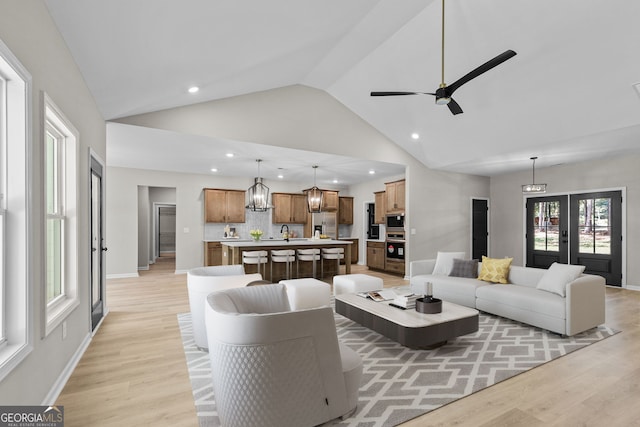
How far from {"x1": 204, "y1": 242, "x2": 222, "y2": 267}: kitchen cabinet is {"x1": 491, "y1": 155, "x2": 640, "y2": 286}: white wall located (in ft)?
24.1

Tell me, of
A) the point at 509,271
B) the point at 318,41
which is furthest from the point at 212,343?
the point at 509,271

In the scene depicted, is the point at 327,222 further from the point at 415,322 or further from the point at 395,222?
the point at 415,322

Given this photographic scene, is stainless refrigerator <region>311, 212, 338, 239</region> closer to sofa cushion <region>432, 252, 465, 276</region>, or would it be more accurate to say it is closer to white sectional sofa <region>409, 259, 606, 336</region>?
sofa cushion <region>432, 252, 465, 276</region>

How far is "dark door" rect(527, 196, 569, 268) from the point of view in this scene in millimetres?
7324

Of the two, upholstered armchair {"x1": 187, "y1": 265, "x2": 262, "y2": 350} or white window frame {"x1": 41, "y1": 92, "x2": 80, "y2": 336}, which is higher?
white window frame {"x1": 41, "y1": 92, "x2": 80, "y2": 336}

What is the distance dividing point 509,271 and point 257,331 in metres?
4.27

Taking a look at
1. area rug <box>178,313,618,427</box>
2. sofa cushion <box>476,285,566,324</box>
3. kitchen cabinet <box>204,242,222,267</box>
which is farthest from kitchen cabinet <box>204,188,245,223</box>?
sofa cushion <box>476,285,566,324</box>

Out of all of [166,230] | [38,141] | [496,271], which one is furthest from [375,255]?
[166,230]

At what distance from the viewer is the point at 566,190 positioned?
7.23 metres

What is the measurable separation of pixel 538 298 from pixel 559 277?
0.39 meters

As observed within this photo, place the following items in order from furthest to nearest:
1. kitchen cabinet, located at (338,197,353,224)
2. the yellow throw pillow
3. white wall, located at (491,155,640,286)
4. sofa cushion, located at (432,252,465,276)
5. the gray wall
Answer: kitchen cabinet, located at (338,197,353,224)
white wall, located at (491,155,640,286)
sofa cushion, located at (432,252,465,276)
the yellow throw pillow
the gray wall

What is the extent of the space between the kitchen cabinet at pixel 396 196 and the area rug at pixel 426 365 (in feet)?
13.5

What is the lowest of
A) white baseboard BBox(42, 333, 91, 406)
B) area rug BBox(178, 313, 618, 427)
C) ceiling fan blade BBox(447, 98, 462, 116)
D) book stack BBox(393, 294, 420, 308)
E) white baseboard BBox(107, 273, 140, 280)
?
white baseboard BBox(107, 273, 140, 280)

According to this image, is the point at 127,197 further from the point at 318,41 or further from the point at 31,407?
the point at 31,407
